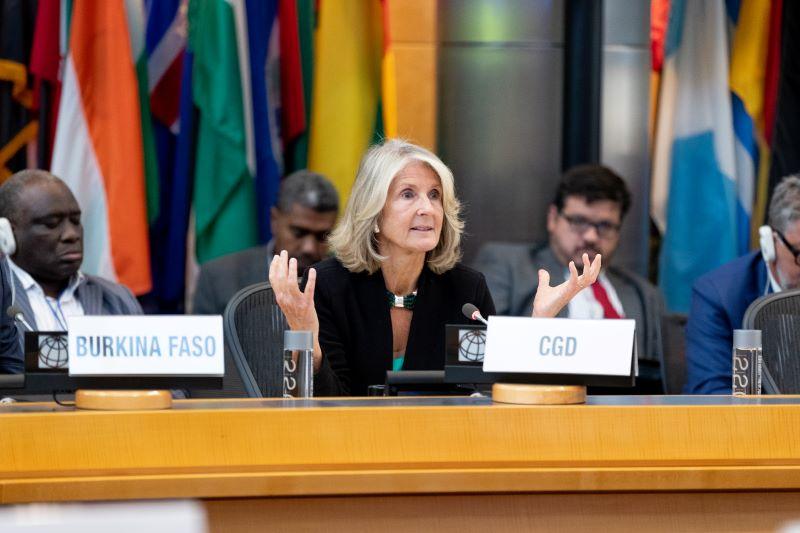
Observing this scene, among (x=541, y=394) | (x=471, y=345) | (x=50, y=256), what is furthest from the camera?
(x=50, y=256)

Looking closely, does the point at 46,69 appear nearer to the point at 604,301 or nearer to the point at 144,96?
the point at 144,96

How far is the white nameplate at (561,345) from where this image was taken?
2.08 metres

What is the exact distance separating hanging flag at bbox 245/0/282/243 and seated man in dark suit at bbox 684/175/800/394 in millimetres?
1641

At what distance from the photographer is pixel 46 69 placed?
14.1 ft

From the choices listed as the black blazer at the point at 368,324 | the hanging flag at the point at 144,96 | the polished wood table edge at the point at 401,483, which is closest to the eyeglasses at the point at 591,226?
the black blazer at the point at 368,324

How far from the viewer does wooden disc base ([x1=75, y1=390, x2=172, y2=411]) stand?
Answer: 200cm

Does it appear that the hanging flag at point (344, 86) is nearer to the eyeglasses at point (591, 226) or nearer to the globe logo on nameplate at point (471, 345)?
the eyeglasses at point (591, 226)

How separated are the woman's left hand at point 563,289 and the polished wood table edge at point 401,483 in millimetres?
836

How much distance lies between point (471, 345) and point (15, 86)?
2.59 meters

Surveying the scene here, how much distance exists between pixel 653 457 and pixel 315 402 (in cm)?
57

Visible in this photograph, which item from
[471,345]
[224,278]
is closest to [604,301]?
[224,278]

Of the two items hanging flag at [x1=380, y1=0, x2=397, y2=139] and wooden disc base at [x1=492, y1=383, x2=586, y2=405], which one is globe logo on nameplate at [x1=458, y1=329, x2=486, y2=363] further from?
hanging flag at [x1=380, y1=0, x2=397, y2=139]

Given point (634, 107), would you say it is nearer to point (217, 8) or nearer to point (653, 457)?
point (217, 8)

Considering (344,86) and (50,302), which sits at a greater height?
(344,86)
